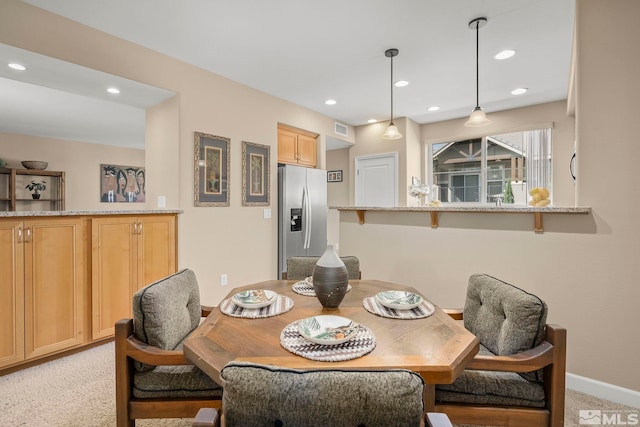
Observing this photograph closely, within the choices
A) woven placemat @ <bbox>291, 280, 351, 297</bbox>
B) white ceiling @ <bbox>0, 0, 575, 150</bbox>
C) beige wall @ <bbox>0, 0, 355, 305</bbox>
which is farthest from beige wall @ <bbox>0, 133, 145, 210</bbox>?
woven placemat @ <bbox>291, 280, 351, 297</bbox>

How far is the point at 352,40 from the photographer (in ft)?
8.88

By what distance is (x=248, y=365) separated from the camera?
26.5 inches

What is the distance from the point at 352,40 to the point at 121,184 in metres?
6.40

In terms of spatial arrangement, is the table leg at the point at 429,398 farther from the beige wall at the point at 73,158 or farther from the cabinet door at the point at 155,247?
the beige wall at the point at 73,158

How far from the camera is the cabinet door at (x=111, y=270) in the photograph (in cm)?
256

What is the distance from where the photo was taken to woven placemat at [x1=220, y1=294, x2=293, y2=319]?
137 cm

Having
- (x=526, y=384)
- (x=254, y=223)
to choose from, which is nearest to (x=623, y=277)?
(x=526, y=384)

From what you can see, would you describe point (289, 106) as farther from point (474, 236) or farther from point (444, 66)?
point (474, 236)

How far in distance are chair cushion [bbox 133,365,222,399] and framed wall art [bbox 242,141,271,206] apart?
247 cm

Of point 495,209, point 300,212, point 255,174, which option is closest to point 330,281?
point 495,209

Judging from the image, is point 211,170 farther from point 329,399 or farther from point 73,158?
point 73,158

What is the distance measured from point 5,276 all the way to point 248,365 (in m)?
2.45

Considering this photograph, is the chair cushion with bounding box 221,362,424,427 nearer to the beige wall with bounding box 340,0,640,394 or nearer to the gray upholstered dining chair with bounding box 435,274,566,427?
the gray upholstered dining chair with bounding box 435,274,566,427

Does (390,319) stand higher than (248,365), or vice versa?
(248,365)
